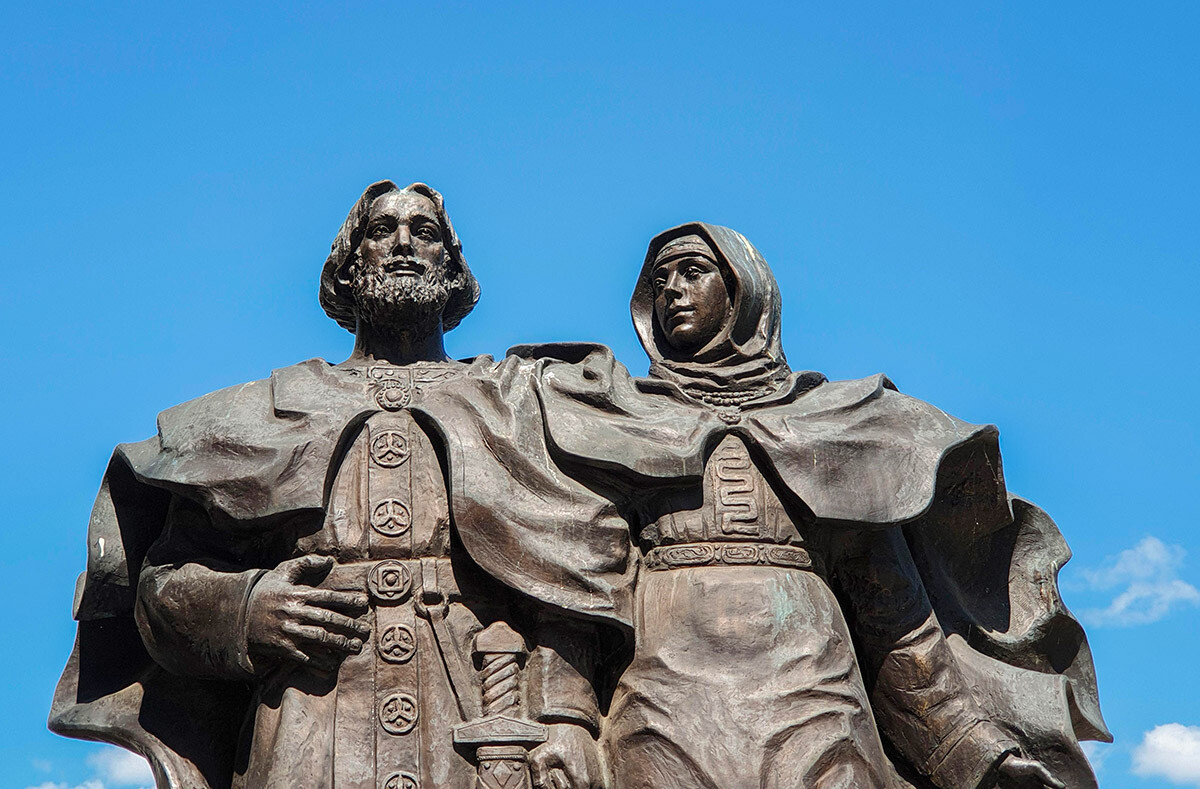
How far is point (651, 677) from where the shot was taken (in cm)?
852

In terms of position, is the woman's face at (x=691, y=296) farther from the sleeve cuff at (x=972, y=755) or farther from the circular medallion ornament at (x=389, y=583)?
the sleeve cuff at (x=972, y=755)

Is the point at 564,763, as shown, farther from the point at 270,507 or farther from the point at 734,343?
the point at 734,343

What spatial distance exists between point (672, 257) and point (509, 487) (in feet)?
5.01

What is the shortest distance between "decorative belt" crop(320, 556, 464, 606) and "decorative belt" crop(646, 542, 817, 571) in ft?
3.04

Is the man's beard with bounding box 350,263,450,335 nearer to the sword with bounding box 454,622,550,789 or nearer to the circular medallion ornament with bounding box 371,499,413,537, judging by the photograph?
the circular medallion ornament with bounding box 371,499,413,537

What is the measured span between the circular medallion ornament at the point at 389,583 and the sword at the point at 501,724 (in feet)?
1.29

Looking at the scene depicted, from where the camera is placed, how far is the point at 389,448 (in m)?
8.98

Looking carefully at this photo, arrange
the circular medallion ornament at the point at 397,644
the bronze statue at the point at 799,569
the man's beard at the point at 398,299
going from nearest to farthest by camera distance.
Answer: the bronze statue at the point at 799,569, the circular medallion ornament at the point at 397,644, the man's beard at the point at 398,299

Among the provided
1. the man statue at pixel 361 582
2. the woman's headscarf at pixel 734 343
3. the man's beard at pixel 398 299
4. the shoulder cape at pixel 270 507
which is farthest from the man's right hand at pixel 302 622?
the woman's headscarf at pixel 734 343

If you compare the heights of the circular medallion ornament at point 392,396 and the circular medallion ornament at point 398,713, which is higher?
the circular medallion ornament at point 392,396

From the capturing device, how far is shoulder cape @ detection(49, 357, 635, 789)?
864 cm

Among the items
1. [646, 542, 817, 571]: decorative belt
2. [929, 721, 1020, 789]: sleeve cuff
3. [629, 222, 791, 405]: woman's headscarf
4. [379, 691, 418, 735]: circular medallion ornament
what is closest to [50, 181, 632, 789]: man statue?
[379, 691, 418, 735]: circular medallion ornament

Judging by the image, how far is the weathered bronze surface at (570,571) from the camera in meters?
8.41

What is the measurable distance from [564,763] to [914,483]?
2.09m
